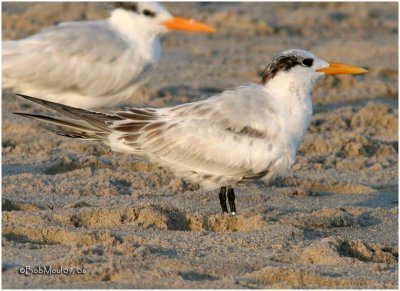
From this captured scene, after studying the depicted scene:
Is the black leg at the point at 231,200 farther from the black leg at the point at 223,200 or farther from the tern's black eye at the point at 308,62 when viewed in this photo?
the tern's black eye at the point at 308,62

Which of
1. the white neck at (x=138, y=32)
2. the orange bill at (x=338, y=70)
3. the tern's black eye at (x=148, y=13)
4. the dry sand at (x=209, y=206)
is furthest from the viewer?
the tern's black eye at (x=148, y=13)

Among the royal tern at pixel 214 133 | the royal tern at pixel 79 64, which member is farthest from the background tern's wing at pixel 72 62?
the royal tern at pixel 214 133

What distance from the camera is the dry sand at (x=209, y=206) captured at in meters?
4.21

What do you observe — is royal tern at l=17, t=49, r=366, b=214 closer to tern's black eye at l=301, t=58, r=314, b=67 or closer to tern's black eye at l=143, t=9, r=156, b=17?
tern's black eye at l=301, t=58, r=314, b=67

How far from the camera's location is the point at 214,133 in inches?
211

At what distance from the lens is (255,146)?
Answer: 210 inches

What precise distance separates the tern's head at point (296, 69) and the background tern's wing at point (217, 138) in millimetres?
251

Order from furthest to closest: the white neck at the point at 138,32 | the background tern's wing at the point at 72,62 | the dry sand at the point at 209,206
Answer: the white neck at the point at 138,32, the background tern's wing at the point at 72,62, the dry sand at the point at 209,206

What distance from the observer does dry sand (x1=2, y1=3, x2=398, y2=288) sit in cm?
421

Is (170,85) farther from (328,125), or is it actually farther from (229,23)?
(229,23)

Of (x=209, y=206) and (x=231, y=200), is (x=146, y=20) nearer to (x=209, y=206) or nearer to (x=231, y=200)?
(x=209, y=206)

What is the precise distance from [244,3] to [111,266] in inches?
332

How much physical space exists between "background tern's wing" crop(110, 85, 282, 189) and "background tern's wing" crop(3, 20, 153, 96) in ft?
6.00

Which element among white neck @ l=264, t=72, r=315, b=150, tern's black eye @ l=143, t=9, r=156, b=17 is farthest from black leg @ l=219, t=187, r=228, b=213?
tern's black eye @ l=143, t=9, r=156, b=17
